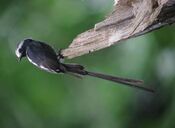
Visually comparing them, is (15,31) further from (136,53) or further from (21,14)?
(136,53)

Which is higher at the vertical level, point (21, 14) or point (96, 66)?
point (21, 14)

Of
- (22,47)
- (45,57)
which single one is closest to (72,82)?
(22,47)

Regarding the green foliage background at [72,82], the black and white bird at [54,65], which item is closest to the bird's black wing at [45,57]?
the black and white bird at [54,65]

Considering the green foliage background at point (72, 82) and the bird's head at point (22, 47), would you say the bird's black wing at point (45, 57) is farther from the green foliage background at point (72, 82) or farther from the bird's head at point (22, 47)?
the green foliage background at point (72, 82)

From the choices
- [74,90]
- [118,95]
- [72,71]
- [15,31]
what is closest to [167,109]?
[118,95]

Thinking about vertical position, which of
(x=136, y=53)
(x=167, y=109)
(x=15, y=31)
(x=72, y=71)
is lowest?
(x=72, y=71)

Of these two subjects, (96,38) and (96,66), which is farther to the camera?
(96,66)

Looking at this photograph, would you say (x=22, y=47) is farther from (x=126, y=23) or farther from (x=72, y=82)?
(x=72, y=82)

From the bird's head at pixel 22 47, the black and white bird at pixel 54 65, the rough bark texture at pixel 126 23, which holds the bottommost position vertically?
the black and white bird at pixel 54 65
